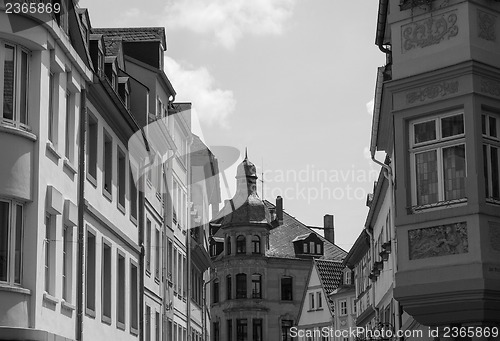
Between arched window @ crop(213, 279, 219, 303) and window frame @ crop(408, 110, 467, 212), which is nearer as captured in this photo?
window frame @ crop(408, 110, 467, 212)

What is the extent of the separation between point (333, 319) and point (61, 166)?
5111cm

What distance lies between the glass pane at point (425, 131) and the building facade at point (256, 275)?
6587 cm

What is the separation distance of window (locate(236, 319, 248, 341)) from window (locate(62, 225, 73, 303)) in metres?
62.3

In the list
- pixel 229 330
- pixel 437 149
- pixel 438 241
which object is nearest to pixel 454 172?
pixel 437 149

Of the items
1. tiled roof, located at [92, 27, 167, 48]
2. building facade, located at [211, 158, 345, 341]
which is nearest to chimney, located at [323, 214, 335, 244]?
building facade, located at [211, 158, 345, 341]

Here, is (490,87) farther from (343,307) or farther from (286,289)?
(286,289)

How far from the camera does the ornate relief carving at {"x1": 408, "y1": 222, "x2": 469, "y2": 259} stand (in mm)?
18228

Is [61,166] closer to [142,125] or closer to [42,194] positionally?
[42,194]

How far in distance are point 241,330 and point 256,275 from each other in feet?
14.5

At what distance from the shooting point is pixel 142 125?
33.2 meters

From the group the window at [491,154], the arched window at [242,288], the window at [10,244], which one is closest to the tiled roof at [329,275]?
the arched window at [242,288]

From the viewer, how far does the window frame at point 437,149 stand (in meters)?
18.6

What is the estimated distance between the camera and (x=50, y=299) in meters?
20.6

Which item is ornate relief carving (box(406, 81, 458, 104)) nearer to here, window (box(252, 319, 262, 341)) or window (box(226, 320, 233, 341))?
window (box(252, 319, 262, 341))
